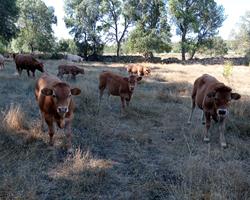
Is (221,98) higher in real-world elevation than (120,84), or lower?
higher

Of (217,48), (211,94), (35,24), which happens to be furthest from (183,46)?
(211,94)

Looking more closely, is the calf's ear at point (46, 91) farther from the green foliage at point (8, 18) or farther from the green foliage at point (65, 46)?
the green foliage at point (65, 46)

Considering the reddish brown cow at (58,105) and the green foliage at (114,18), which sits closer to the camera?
the reddish brown cow at (58,105)

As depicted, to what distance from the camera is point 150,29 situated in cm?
4688

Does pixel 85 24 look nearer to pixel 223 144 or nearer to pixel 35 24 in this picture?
pixel 35 24

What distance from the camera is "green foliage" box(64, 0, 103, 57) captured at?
4891 centimetres

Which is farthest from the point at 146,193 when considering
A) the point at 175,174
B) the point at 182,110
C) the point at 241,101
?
the point at 241,101

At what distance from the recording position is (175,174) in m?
5.82

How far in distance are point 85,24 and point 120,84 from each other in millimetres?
39087

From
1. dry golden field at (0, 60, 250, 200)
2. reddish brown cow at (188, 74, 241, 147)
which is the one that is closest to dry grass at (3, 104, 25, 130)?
dry golden field at (0, 60, 250, 200)

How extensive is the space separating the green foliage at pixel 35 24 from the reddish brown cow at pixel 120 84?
143 ft

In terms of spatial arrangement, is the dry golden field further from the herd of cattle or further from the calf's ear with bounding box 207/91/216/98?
the calf's ear with bounding box 207/91/216/98

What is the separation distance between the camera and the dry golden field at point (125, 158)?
16.8 feet

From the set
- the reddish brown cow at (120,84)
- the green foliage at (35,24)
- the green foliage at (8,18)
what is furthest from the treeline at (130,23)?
the reddish brown cow at (120,84)
